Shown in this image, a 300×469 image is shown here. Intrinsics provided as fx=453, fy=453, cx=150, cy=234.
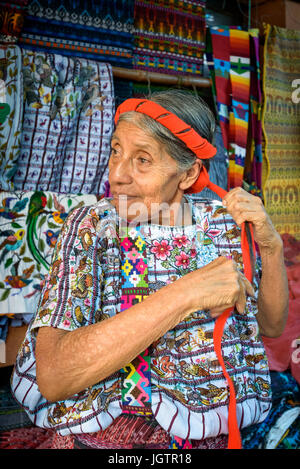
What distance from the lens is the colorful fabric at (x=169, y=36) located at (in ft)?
8.32

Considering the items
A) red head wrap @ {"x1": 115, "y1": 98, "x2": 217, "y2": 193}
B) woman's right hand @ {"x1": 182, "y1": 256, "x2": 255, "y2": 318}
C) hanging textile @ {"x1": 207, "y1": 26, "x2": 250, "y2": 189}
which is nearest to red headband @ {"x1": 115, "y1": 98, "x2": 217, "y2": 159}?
red head wrap @ {"x1": 115, "y1": 98, "x2": 217, "y2": 193}

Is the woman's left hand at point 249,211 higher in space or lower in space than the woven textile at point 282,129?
lower

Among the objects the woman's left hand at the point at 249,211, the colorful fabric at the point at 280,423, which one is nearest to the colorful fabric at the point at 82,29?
the woman's left hand at the point at 249,211

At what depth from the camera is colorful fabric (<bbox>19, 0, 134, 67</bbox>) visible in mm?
2223

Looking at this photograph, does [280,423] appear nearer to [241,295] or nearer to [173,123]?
[241,295]

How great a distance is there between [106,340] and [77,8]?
1878mm

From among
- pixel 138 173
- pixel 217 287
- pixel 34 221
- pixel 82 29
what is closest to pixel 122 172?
pixel 138 173

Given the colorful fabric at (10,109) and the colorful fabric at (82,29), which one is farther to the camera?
the colorful fabric at (82,29)

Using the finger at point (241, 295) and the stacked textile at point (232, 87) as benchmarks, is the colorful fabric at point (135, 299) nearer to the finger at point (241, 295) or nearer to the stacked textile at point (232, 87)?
the finger at point (241, 295)

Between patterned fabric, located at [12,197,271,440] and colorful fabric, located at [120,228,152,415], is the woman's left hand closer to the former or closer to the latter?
patterned fabric, located at [12,197,271,440]

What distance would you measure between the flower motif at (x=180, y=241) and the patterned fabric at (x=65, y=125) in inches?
32.5

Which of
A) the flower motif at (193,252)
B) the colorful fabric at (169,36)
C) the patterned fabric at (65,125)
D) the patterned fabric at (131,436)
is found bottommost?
the patterned fabric at (131,436)

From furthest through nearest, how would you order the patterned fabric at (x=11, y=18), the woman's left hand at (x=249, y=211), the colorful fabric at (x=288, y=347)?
the colorful fabric at (x=288, y=347) < the patterned fabric at (x=11, y=18) < the woman's left hand at (x=249, y=211)

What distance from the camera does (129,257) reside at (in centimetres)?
148
